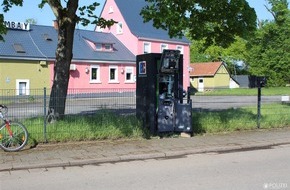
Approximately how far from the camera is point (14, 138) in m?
9.76

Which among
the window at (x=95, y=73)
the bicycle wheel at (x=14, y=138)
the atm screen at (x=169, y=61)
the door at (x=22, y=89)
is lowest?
the bicycle wheel at (x=14, y=138)

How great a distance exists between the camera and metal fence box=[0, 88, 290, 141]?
424 inches

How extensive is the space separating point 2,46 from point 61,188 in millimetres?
30513

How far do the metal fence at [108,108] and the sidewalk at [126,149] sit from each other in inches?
34.3

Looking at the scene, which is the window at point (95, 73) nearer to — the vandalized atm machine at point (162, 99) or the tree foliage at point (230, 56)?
the vandalized atm machine at point (162, 99)

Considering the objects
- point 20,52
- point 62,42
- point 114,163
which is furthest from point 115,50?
point 114,163

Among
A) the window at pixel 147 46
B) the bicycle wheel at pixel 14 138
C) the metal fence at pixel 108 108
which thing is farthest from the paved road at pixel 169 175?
the window at pixel 147 46

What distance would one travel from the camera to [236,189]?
21.4 ft

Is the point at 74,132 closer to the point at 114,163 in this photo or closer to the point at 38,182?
the point at 114,163

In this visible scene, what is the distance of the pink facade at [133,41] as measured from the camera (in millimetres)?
45969

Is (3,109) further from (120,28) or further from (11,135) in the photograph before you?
(120,28)

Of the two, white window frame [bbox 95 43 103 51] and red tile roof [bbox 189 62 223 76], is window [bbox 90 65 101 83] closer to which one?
white window frame [bbox 95 43 103 51]

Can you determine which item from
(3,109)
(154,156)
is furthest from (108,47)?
(154,156)

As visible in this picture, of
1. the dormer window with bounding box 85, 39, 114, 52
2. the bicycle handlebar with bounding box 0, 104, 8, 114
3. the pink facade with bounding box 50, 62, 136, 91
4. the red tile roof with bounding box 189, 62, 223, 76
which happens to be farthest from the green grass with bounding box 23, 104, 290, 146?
the red tile roof with bounding box 189, 62, 223, 76
